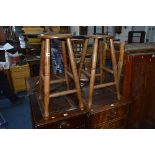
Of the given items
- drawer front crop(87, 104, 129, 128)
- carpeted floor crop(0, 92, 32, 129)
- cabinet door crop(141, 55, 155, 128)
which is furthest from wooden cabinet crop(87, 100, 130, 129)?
carpeted floor crop(0, 92, 32, 129)

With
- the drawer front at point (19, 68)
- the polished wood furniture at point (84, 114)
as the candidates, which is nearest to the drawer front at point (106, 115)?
the polished wood furniture at point (84, 114)

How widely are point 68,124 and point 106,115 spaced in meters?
0.34

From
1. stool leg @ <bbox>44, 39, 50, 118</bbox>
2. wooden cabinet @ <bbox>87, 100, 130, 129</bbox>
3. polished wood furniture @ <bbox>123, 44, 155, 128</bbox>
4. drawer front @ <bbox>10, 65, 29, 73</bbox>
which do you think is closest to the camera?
stool leg @ <bbox>44, 39, 50, 118</bbox>

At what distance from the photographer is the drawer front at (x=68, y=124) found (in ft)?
3.68

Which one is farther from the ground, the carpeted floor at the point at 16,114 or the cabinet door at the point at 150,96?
the cabinet door at the point at 150,96

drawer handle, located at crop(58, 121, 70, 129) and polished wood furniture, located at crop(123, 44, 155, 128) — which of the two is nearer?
drawer handle, located at crop(58, 121, 70, 129)

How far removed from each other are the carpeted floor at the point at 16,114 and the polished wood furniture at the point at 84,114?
1.15 meters

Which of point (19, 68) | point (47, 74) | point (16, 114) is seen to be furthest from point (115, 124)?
point (19, 68)

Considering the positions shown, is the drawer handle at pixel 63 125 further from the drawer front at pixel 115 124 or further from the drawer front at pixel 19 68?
the drawer front at pixel 19 68

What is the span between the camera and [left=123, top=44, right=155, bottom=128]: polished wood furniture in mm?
1396

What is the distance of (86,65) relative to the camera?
2.02 metres

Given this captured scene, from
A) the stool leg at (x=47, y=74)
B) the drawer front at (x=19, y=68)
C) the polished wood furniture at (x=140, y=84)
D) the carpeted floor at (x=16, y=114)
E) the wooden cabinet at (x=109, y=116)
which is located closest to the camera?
the stool leg at (x=47, y=74)

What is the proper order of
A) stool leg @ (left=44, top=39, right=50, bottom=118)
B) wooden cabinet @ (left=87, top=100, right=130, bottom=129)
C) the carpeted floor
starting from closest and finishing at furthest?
stool leg @ (left=44, top=39, right=50, bottom=118) → wooden cabinet @ (left=87, top=100, right=130, bottom=129) → the carpeted floor

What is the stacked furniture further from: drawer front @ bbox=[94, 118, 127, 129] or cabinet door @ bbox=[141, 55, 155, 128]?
cabinet door @ bbox=[141, 55, 155, 128]
